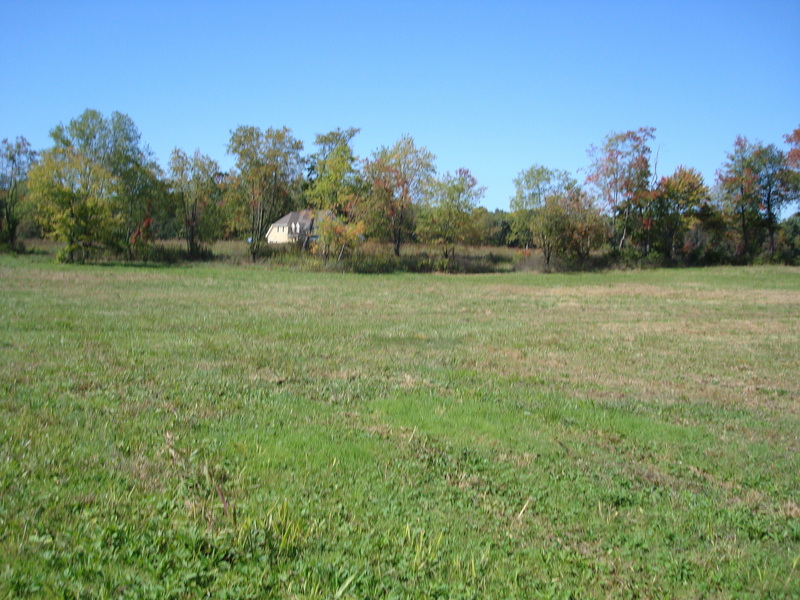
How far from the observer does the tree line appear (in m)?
34.2

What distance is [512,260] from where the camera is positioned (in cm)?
4212

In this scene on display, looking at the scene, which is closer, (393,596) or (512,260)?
(393,596)

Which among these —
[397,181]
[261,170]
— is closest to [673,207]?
[397,181]

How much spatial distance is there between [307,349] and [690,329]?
9313 millimetres

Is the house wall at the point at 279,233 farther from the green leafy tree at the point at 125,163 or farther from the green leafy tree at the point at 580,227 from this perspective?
the green leafy tree at the point at 580,227

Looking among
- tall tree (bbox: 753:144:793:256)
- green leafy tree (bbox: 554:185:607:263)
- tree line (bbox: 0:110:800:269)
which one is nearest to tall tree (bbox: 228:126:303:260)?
tree line (bbox: 0:110:800:269)

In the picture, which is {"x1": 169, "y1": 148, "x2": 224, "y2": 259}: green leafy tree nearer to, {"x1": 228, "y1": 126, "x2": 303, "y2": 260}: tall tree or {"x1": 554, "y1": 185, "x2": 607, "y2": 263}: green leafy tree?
{"x1": 228, "y1": 126, "x2": 303, "y2": 260}: tall tree

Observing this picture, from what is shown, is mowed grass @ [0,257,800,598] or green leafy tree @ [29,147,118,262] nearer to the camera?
mowed grass @ [0,257,800,598]

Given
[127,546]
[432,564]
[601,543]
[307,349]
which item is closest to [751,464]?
[601,543]

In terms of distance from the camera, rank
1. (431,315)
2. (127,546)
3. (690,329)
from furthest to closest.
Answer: (431,315) → (690,329) → (127,546)

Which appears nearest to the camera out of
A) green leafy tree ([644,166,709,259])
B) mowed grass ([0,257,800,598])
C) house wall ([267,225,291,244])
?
mowed grass ([0,257,800,598])

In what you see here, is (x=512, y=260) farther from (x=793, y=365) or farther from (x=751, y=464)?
(x=751, y=464)

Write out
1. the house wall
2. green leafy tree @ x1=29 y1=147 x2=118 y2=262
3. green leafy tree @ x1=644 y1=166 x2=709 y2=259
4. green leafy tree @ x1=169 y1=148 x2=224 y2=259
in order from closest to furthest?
green leafy tree @ x1=29 y1=147 x2=118 y2=262 → green leafy tree @ x1=169 y1=148 x2=224 y2=259 → green leafy tree @ x1=644 y1=166 x2=709 y2=259 → the house wall

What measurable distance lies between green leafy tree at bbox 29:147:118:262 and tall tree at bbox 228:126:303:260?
26.1ft
